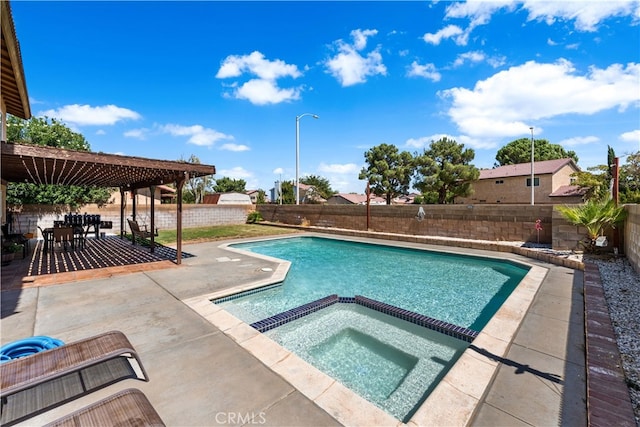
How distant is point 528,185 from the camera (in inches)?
1132

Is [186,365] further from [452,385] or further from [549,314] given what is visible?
[549,314]

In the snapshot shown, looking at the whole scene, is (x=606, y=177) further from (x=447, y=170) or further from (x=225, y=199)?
(x=225, y=199)

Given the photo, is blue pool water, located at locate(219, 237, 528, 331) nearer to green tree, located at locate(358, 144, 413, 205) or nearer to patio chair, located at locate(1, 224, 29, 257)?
patio chair, located at locate(1, 224, 29, 257)

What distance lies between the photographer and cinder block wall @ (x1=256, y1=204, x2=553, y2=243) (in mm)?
11438

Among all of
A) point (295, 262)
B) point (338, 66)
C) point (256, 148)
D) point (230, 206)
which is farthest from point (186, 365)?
point (256, 148)

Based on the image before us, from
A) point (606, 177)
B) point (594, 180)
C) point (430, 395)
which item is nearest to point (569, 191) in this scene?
point (606, 177)

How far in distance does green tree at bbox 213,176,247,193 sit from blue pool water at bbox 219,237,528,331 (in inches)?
2002

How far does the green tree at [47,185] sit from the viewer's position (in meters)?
16.0

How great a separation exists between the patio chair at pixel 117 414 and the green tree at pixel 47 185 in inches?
765

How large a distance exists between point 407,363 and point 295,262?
6.69 metres

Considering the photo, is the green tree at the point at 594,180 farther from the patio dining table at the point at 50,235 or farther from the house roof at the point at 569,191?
the patio dining table at the point at 50,235

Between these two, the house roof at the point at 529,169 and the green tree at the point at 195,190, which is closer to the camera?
the house roof at the point at 529,169

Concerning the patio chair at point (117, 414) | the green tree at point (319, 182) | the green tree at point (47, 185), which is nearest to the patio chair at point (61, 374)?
the patio chair at point (117, 414)

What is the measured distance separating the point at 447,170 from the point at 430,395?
30.2 meters
